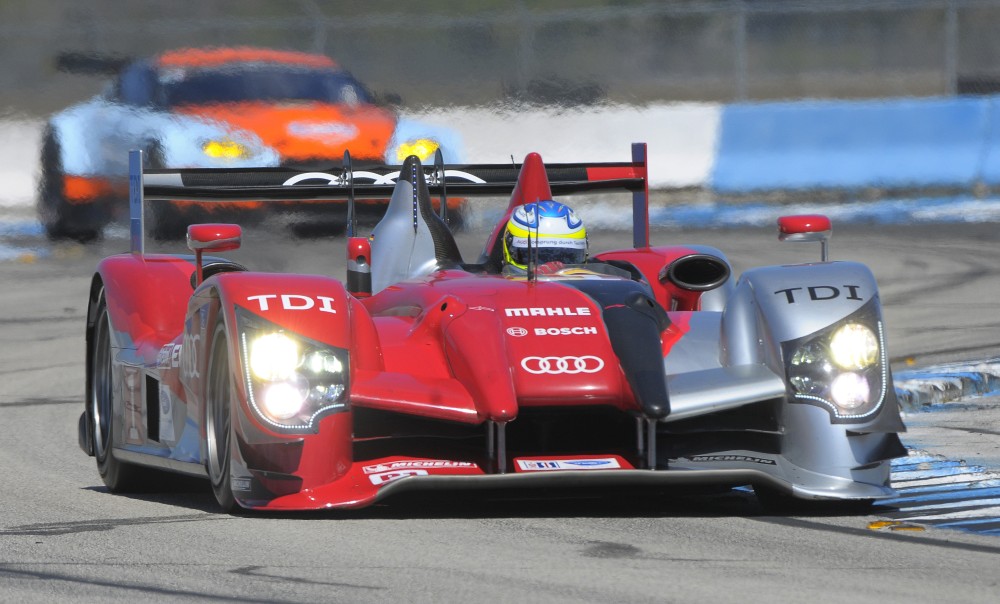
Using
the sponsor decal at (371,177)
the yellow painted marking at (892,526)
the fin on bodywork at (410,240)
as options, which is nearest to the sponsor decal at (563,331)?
the yellow painted marking at (892,526)

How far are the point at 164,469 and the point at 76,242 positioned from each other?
1060 centimetres

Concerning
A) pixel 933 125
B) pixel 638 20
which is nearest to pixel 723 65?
pixel 638 20

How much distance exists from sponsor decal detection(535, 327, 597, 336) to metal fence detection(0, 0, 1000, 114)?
11681mm

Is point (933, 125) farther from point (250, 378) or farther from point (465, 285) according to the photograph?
point (250, 378)

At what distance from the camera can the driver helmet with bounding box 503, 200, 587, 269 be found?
7508 mm

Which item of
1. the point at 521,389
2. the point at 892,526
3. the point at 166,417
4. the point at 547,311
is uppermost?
the point at 547,311

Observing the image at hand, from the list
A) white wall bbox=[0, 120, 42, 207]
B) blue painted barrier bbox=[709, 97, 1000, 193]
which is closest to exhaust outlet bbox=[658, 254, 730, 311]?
blue painted barrier bbox=[709, 97, 1000, 193]

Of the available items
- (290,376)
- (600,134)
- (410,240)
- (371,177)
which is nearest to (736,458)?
(290,376)

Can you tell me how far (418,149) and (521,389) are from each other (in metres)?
10.8

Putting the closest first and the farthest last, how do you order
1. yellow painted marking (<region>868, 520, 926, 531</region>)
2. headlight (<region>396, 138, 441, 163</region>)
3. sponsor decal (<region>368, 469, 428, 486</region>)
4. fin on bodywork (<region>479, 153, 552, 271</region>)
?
yellow painted marking (<region>868, 520, 926, 531</region>) < sponsor decal (<region>368, 469, 428, 486</region>) < fin on bodywork (<region>479, 153, 552, 271</region>) < headlight (<region>396, 138, 441, 163</region>)

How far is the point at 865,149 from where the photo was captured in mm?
18266

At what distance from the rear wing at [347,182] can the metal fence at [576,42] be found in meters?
8.94

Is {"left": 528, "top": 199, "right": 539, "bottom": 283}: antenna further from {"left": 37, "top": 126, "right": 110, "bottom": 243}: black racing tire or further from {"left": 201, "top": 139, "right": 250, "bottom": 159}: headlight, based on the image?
{"left": 37, "top": 126, "right": 110, "bottom": 243}: black racing tire

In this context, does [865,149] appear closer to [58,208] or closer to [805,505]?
[58,208]
